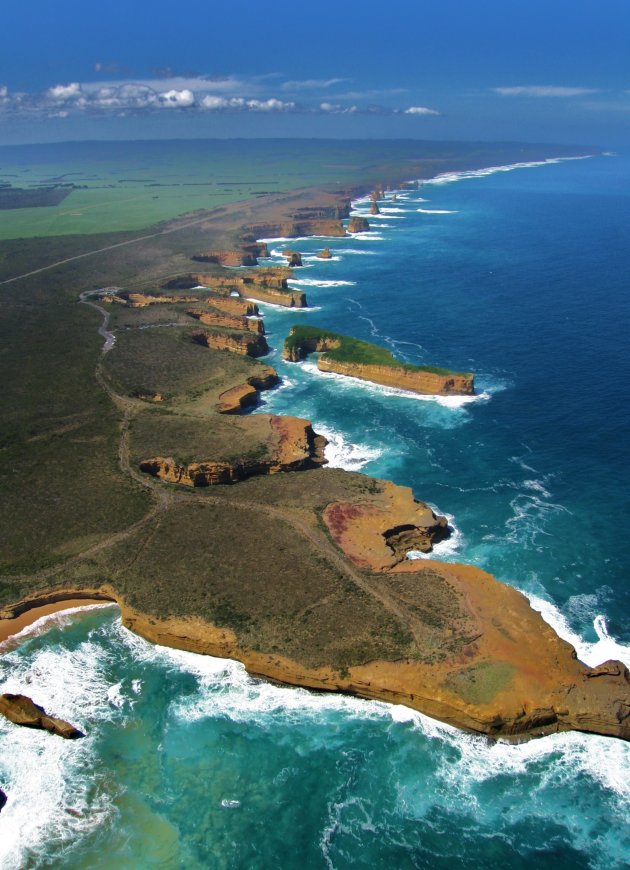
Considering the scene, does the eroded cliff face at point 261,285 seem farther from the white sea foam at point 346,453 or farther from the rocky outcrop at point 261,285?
the white sea foam at point 346,453

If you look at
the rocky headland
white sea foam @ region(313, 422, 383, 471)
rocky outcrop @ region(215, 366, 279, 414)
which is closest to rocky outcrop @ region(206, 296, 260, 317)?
the rocky headland

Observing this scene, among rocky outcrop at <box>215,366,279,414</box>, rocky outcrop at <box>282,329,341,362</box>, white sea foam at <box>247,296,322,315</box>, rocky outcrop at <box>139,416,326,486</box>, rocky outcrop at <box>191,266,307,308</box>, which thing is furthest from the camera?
rocky outcrop at <box>191,266,307,308</box>

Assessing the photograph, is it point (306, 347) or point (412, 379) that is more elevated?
point (306, 347)

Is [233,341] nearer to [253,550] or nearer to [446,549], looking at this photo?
[253,550]

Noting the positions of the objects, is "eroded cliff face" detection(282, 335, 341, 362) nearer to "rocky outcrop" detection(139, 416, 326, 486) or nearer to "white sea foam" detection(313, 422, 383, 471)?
"white sea foam" detection(313, 422, 383, 471)

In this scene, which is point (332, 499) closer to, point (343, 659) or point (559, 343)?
point (343, 659)


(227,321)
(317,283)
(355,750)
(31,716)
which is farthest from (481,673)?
(317,283)
